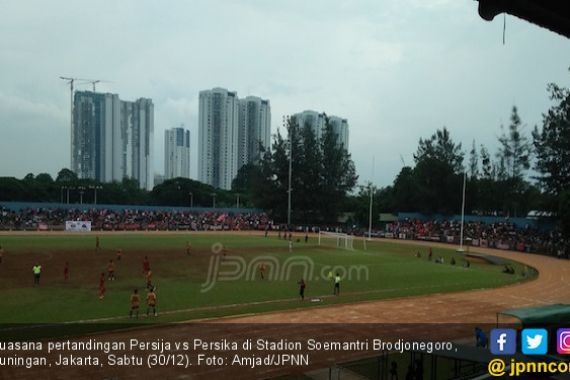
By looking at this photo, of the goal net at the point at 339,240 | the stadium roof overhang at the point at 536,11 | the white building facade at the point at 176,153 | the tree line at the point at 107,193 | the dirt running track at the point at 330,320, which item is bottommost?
the dirt running track at the point at 330,320

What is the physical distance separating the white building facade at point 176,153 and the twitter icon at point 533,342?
6878 inches

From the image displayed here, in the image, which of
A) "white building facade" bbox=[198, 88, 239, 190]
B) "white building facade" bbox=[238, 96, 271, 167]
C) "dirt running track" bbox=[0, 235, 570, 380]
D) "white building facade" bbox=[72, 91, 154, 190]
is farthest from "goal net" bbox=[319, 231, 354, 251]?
"white building facade" bbox=[72, 91, 154, 190]

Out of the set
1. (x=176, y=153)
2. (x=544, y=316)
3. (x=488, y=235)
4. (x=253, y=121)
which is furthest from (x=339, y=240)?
(x=176, y=153)

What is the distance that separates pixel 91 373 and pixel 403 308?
633 inches

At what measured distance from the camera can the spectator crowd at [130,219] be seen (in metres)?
64.7

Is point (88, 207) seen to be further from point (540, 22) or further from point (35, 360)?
point (540, 22)

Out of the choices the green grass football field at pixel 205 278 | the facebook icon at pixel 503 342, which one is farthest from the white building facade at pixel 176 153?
the facebook icon at pixel 503 342

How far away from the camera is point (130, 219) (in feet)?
243

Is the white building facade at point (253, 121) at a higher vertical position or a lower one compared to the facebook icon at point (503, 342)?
higher

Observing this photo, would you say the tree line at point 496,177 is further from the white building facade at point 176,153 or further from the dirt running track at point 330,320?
the white building facade at point 176,153

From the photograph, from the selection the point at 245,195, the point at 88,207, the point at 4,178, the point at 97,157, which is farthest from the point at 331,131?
the point at 97,157

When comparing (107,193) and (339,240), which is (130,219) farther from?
(339,240)

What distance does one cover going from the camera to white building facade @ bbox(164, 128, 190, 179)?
183 metres

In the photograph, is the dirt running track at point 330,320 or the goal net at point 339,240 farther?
the goal net at point 339,240
